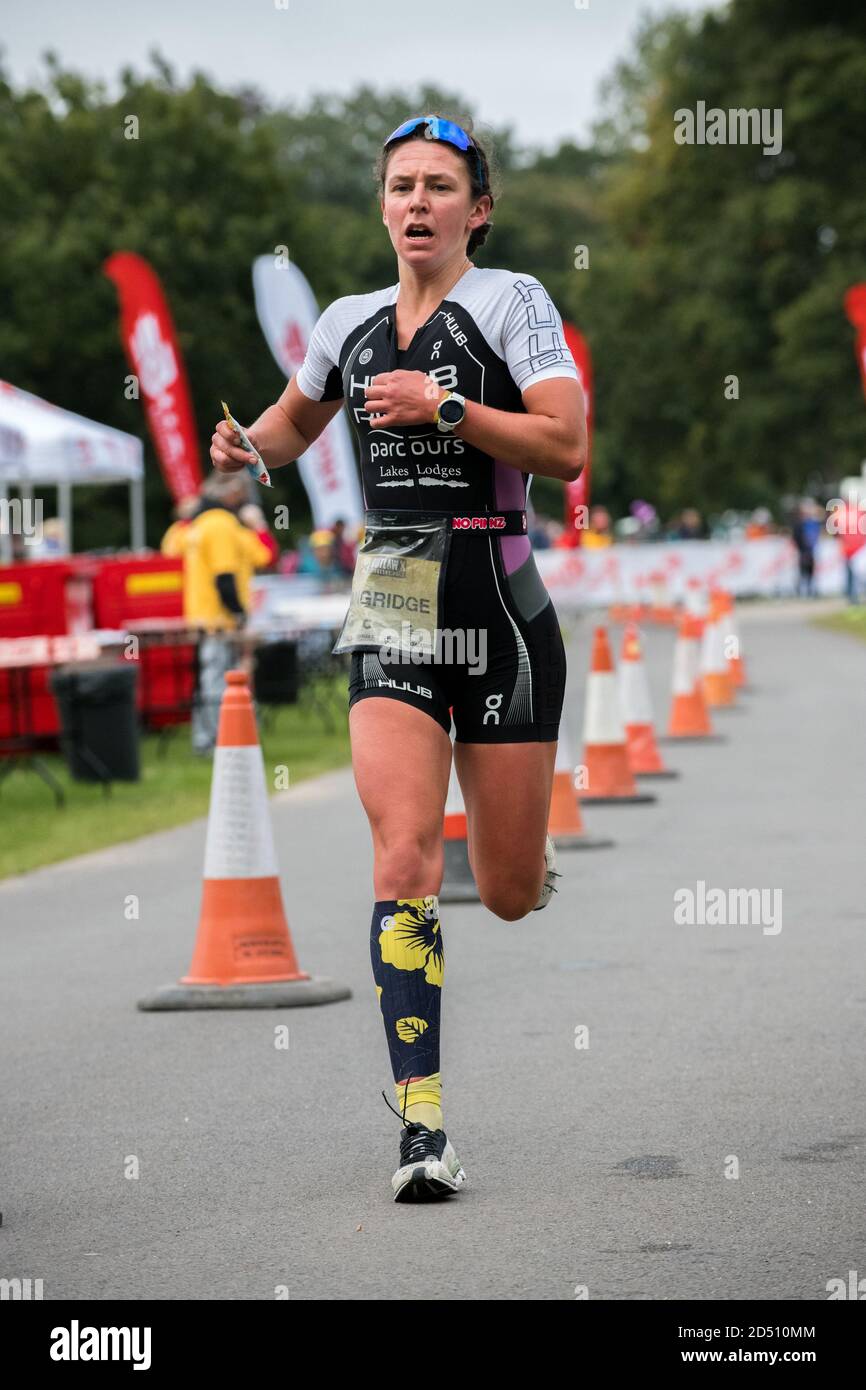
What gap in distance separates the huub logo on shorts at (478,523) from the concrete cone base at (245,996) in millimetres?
3001

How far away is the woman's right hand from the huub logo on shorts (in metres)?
0.52

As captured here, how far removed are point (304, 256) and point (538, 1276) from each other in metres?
55.7

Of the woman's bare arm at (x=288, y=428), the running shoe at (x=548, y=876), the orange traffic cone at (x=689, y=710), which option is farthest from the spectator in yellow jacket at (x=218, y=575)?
the running shoe at (x=548, y=876)

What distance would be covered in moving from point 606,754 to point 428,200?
8942 mm

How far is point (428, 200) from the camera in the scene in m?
5.25

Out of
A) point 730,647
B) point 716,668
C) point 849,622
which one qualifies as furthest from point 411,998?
point 849,622

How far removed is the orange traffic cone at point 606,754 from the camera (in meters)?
13.5

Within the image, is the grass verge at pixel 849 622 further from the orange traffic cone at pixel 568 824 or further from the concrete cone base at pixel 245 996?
the concrete cone base at pixel 245 996

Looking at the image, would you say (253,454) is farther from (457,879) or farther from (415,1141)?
(457,879)

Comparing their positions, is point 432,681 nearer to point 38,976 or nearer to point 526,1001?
point 526,1001

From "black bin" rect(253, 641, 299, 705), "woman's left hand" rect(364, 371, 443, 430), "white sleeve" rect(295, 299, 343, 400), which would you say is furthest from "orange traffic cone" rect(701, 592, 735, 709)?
"woman's left hand" rect(364, 371, 443, 430)

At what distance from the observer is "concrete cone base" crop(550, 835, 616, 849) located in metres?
12.1

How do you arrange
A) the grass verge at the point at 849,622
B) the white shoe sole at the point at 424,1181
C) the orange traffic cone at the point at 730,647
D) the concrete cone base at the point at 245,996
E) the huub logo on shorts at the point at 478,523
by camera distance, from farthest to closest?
the grass verge at the point at 849,622 < the orange traffic cone at the point at 730,647 < the concrete cone base at the point at 245,996 < the huub logo on shorts at the point at 478,523 < the white shoe sole at the point at 424,1181

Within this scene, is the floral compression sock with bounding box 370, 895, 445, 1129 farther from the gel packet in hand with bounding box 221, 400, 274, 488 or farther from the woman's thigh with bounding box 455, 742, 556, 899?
the gel packet in hand with bounding box 221, 400, 274, 488
